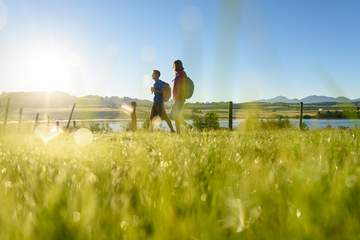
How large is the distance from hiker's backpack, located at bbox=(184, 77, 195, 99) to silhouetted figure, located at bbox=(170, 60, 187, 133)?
80 millimetres

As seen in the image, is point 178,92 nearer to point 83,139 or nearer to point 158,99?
point 158,99

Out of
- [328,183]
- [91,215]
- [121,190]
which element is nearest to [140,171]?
[121,190]

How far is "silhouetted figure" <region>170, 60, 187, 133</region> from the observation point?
15422 millimetres

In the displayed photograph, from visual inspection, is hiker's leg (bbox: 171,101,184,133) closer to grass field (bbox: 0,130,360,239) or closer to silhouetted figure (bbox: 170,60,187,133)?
silhouetted figure (bbox: 170,60,187,133)

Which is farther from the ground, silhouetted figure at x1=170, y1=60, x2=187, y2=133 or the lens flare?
silhouetted figure at x1=170, y1=60, x2=187, y2=133

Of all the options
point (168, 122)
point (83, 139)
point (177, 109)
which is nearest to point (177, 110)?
point (177, 109)

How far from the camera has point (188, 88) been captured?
51.2ft

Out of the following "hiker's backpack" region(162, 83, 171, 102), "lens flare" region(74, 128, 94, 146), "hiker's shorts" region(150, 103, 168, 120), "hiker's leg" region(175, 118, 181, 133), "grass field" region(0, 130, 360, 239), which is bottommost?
"lens flare" region(74, 128, 94, 146)

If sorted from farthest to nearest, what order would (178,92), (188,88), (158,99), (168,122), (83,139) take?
(158,99) < (168,122) < (178,92) < (188,88) < (83,139)

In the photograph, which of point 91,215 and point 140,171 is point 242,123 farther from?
point 91,215

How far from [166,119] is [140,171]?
1475 cm

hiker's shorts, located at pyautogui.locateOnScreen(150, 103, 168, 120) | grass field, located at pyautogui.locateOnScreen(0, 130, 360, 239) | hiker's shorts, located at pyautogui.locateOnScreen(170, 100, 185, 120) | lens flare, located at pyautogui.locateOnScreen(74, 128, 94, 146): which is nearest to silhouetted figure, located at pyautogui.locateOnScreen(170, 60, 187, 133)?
hiker's shorts, located at pyautogui.locateOnScreen(170, 100, 185, 120)

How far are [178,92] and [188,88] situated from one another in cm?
42

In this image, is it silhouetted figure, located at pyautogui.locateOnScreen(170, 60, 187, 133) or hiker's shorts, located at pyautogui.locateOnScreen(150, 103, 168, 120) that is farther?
hiker's shorts, located at pyautogui.locateOnScreen(150, 103, 168, 120)
